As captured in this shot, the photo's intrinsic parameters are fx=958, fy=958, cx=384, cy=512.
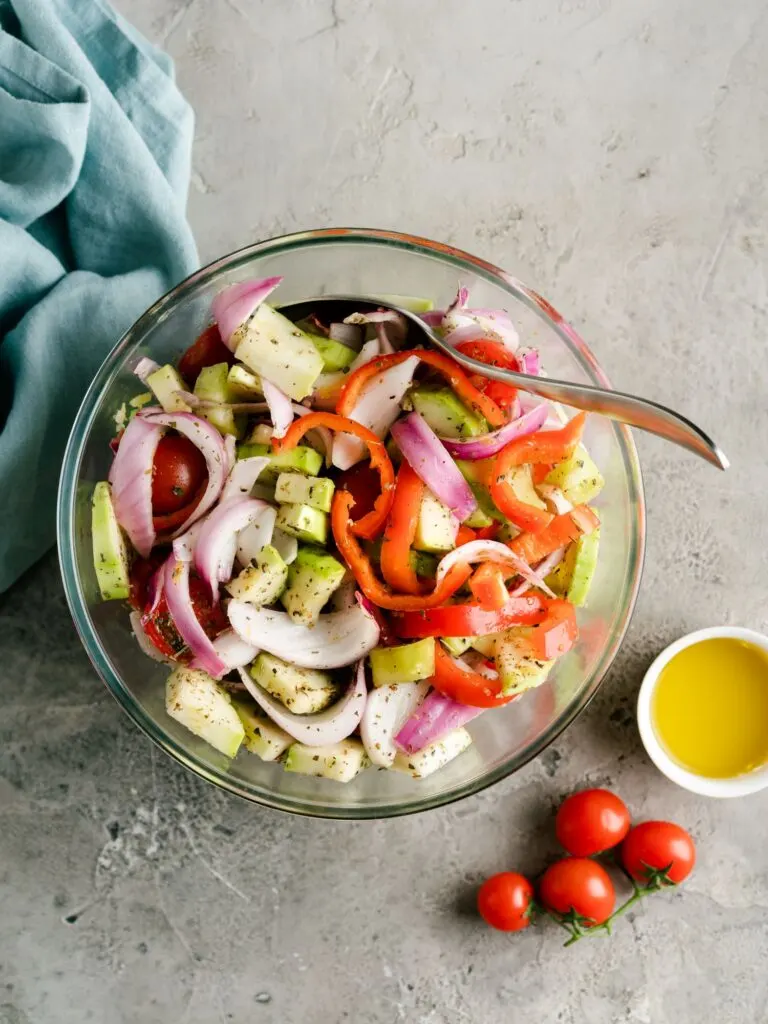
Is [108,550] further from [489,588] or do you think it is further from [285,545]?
[489,588]

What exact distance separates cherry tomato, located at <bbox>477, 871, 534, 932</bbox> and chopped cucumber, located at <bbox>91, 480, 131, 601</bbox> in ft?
3.31

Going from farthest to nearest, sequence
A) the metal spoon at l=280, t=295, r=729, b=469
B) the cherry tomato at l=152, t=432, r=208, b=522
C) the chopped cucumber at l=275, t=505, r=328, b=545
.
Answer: the cherry tomato at l=152, t=432, r=208, b=522, the chopped cucumber at l=275, t=505, r=328, b=545, the metal spoon at l=280, t=295, r=729, b=469

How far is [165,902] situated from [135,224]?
1.43 metres

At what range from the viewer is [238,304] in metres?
1.64

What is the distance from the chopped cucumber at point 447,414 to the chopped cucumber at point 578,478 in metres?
0.16

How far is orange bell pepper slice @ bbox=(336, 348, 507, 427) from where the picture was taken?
1627mm

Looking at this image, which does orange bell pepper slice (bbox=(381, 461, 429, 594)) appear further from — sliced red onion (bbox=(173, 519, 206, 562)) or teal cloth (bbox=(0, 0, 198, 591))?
teal cloth (bbox=(0, 0, 198, 591))

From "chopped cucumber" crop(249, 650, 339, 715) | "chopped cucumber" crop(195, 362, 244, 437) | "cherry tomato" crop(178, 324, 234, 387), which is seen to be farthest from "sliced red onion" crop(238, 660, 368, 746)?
"cherry tomato" crop(178, 324, 234, 387)

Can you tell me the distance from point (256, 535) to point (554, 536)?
52 centimetres

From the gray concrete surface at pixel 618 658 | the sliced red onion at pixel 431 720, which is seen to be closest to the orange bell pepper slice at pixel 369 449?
the sliced red onion at pixel 431 720

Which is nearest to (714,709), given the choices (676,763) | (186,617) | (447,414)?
(676,763)

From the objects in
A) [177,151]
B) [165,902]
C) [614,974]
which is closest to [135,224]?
[177,151]

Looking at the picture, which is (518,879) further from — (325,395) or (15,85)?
(15,85)

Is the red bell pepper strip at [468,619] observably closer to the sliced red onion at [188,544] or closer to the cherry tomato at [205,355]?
Result: the sliced red onion at [188,544]
